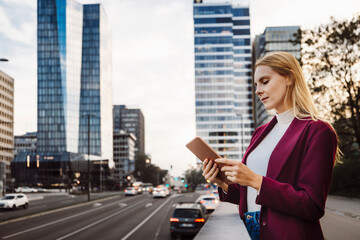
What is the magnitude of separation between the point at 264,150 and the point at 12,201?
35025 millimetres

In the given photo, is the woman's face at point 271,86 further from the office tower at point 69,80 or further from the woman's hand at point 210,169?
the office tower at point 69,80

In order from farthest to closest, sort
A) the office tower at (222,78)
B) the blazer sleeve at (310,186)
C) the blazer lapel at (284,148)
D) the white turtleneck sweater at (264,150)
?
the office tower at (222,78) → the white turtleneck sweater at (264,150) → the blazer lapel at (284,148) → the blazer sleeve at (310,186)

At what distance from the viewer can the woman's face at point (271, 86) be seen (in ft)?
6.78

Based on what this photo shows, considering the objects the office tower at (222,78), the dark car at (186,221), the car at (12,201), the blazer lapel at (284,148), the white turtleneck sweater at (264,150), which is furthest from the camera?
the office tower at (222,78)

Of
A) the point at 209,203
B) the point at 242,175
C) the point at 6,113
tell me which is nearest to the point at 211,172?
the point at 242,175

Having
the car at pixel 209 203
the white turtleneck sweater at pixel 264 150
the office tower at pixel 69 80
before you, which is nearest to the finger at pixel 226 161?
the white turtleneck sweater at pixel 264 150

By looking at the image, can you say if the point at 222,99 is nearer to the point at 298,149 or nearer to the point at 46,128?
the point at 46,128

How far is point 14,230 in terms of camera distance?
20031mm

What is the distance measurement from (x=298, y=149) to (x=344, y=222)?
17.2 metres

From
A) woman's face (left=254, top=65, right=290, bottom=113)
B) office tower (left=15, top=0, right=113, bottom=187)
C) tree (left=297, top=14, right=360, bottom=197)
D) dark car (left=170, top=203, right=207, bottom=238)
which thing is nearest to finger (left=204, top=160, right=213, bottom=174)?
woman's face (left=254, top=65, right=290, bottom=113)

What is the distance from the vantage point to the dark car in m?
17.2

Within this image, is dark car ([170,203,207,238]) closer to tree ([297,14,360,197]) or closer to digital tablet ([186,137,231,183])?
tree ([297,14,360,197])

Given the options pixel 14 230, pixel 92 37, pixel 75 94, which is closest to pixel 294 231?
pixel 14 230

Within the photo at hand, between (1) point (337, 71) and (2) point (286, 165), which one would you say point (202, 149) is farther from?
(1) point (337, 71)
